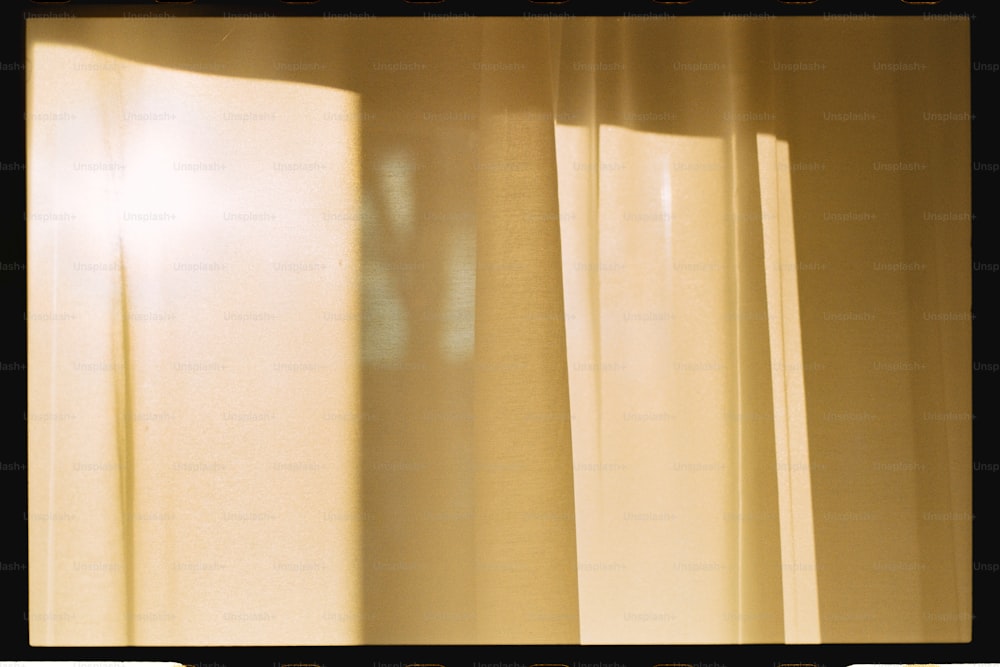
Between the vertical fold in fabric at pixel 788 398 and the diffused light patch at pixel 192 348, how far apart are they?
93 centimetres

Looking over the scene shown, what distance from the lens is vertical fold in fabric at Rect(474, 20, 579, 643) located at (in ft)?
4.59

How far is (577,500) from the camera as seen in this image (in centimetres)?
143

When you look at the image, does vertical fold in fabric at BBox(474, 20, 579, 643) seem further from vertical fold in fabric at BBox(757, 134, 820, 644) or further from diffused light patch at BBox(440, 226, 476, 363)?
vertical fold in fabric at BBox(757, 134, 820, 644)

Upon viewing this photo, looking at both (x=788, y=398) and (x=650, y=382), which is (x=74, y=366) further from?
(x=788, y=398)

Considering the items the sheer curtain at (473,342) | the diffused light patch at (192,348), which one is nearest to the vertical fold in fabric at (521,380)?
the sheer curtain at (473,342)

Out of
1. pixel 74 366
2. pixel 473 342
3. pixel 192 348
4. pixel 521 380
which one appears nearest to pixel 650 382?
pixel 521 380

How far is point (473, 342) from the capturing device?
142 centimetres

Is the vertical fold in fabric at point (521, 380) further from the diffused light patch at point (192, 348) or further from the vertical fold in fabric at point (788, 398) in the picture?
the vertical fold in fabric at point (788, 398)

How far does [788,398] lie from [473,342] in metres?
0.72

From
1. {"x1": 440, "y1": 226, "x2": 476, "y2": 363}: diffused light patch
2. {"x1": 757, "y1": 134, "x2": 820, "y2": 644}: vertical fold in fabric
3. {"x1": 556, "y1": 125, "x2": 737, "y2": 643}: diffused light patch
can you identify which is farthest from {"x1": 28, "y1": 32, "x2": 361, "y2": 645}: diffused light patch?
{"x1": 757, "y1": 134, "x2": 820, "y2": 644}: vertical fold in fabric

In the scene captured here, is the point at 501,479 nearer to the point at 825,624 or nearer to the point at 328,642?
the point at 328,642
